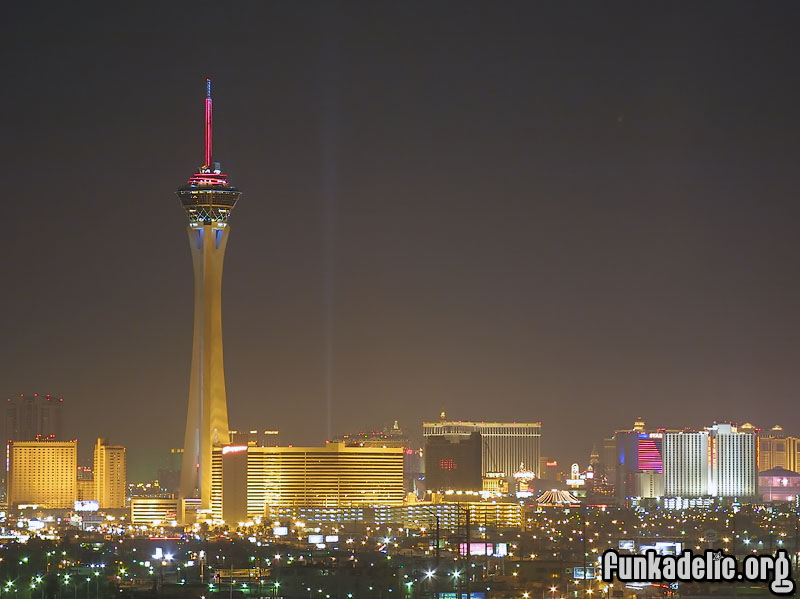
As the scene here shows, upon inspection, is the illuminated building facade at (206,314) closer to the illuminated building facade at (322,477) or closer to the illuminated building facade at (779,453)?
the illuminated building facade at (322,477)

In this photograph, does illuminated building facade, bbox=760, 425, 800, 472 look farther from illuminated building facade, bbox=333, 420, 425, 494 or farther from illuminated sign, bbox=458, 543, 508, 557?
illuminated sign, bbox=458, 543, 508, 557

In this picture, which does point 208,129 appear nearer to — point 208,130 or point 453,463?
point 208,130

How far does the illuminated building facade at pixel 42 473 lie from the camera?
13938 centimetres

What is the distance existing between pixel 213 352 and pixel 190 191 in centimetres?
1000

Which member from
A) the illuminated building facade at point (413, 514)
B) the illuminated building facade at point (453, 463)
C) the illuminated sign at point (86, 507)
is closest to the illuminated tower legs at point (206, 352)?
the illuminated building facade at point (413, 514)

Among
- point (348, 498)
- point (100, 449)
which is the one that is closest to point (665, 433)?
point (100, 449)

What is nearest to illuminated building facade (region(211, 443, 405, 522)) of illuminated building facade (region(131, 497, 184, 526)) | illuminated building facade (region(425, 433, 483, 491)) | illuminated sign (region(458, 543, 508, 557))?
illuminated building facade (region(131, 497, 184, 526))

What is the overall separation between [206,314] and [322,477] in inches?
860

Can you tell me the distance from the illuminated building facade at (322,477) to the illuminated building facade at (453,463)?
14.5 meters

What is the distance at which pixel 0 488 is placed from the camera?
15075 centimetres

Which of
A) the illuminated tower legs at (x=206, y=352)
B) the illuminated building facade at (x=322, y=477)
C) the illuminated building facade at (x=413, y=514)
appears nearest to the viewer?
the illuminated tower legs at (x=206, y=352)

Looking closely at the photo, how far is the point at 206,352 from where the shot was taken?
→ 9281 cm

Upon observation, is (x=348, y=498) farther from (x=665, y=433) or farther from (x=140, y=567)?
(x=665, y=433)

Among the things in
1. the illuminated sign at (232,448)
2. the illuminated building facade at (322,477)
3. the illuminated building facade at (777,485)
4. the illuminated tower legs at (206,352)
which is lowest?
the illuminated building facade at (777,485)
